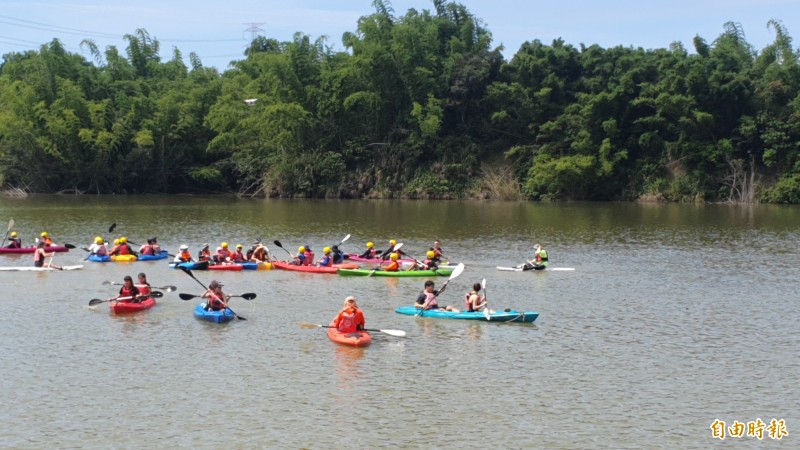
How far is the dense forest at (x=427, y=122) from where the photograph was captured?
67438 mm

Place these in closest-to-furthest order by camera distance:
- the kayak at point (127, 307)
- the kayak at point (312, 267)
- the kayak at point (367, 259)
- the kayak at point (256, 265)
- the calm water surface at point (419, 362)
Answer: the calm water surface at point (419, 362), the kayak at point (127, 307), the kayak at point (312, 267), the kayak at point (256, 265), the kayak at point (367, 259)

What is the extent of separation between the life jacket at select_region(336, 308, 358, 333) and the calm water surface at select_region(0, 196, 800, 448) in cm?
71

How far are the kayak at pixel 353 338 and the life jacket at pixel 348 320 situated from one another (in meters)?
0.14

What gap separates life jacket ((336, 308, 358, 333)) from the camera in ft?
66.8

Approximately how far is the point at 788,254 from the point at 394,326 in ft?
70.2

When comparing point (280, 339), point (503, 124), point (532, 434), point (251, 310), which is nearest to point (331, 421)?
point (532, 434)

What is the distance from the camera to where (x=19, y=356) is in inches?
755

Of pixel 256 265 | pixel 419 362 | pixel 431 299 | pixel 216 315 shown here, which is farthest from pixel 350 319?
pixel 256 265

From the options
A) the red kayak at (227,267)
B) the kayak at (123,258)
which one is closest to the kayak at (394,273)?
the red kayak at (227,267)

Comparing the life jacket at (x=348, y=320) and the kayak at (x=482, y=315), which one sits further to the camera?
the kayak at (x=482, y=315)

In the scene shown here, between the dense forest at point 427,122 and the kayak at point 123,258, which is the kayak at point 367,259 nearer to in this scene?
the kayak at point 123,258

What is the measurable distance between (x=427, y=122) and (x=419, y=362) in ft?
177

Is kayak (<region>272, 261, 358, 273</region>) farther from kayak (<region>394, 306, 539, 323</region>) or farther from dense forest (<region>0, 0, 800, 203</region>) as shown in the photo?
dense forest (<region>0, 0, 800, 203</region>)

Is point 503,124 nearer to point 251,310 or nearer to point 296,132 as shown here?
point 296,132
